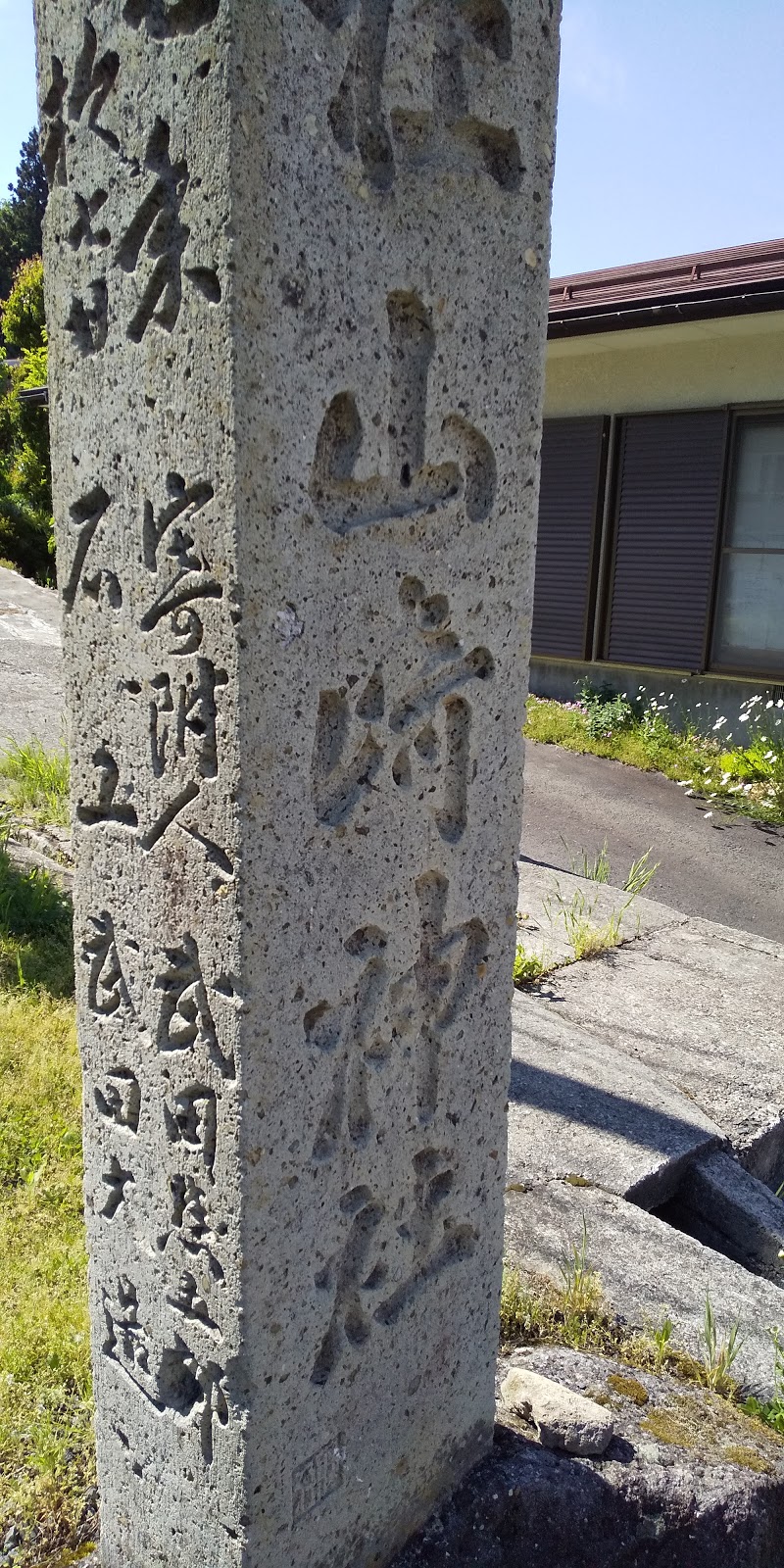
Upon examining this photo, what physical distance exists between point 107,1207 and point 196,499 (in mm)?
943

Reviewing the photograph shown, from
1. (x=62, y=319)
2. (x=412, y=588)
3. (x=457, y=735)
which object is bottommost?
(x=457, y=735)

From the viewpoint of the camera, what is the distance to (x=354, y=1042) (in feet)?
4.51

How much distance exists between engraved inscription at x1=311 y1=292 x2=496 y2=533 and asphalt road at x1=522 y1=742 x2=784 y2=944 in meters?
3.89

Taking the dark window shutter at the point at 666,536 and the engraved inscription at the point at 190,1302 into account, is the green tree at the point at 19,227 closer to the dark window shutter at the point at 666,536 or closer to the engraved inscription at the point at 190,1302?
the dark window shutter at the point at 666,536

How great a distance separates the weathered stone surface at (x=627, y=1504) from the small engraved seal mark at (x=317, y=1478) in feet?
0.83

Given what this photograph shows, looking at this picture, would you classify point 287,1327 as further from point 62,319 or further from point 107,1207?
point 62,319

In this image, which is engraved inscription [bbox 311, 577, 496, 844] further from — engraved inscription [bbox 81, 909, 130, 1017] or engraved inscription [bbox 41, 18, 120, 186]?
engraved inscription [bbox 41, 18, 120, 186]

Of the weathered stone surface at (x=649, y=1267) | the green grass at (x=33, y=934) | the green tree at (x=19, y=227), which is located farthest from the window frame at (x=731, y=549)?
the green tree at (x=19, y=227)

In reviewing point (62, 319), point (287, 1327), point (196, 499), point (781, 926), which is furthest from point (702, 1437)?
point (781, 926)

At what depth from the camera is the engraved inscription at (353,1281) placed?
1.41m

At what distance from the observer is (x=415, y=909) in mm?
1433

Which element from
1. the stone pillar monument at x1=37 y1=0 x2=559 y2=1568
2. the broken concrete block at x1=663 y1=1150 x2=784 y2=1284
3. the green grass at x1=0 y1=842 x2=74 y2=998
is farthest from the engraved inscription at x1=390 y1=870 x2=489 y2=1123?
the green grass at x1=0 y1=842 x2=74 y2=998

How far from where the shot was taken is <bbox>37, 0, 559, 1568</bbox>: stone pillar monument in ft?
3.65

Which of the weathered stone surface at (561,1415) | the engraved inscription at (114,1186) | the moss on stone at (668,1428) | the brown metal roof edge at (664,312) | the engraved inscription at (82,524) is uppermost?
the brown metal roof edge at (664,312)
